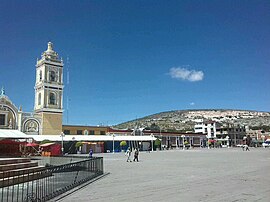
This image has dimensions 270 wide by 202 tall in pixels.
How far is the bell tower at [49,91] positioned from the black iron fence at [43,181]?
51702 mm

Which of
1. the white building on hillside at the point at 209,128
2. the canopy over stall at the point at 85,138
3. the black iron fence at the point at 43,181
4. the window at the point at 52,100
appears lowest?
the black iron fence at the point at 43,181

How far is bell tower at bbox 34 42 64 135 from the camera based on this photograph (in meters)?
65.6

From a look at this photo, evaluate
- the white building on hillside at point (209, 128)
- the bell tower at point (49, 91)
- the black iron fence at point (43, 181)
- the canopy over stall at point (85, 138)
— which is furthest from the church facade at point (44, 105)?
the white building on hillside at point (209, 128)

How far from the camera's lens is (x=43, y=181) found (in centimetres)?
1055

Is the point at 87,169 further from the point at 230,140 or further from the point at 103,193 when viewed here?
the point at 230,140

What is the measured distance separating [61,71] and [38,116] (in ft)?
38.8

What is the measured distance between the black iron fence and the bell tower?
51702 mm

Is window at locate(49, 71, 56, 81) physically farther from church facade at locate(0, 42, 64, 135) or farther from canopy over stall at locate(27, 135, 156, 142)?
canopy over stall at locate(27, 135, 156, 142)

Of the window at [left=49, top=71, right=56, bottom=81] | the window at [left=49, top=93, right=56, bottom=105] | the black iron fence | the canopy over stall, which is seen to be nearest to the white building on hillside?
the canopy over stall

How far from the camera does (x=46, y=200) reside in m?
8.95

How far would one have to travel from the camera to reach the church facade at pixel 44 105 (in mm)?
60656

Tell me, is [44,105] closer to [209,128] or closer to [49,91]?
[49,91]

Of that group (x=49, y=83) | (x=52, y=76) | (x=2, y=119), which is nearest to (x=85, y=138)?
(x=49, y=83)

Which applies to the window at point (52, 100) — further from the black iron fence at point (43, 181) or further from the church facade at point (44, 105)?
the black iron fence at point (43, 181)
